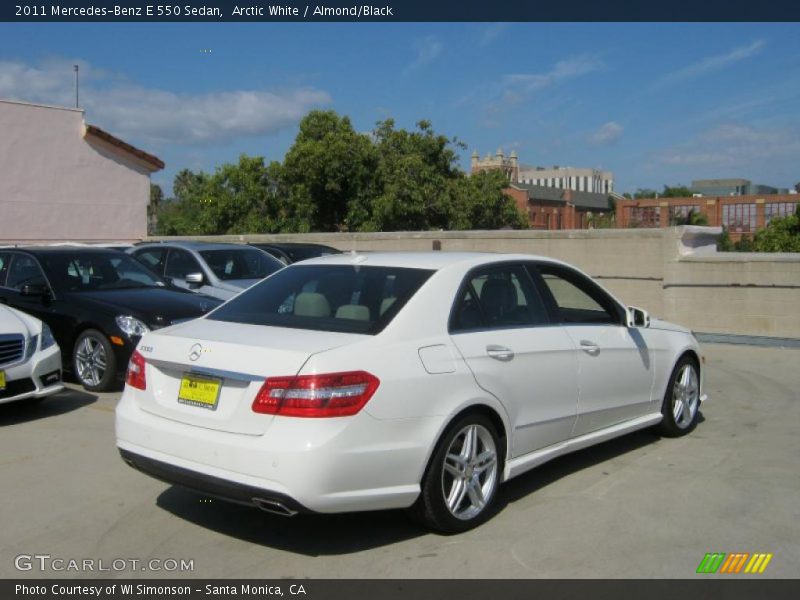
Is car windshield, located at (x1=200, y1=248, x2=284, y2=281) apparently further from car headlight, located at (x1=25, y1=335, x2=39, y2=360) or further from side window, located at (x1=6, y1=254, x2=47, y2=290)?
car headlight, located at (x1=25, y1=335, x2=39, y2=360)

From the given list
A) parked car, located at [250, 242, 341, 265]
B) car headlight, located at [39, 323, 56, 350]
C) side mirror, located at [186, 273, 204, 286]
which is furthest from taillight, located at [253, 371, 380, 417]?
parked car, located at [250, 242, 341, 265]

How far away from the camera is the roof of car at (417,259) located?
17.8 ft

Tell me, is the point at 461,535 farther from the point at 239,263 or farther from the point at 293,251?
the point at 293,251

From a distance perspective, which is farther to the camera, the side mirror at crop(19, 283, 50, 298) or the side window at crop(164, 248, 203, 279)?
the side window at crop(164, 248, 203, 279)

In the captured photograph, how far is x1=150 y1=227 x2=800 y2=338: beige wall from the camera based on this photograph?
13445mm

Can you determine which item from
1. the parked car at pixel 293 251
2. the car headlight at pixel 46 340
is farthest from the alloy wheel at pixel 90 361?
the parked car at pixel 293 251

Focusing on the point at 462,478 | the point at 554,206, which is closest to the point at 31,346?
the point at 462,478

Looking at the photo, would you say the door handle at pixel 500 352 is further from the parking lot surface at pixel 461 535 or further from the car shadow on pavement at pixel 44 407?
the car shadow on pavement at pixel 44 407

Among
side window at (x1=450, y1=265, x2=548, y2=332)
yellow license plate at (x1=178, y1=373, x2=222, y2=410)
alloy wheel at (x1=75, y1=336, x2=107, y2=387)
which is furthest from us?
alloy wheel at (x1=75, y1=336, x2=107, y2=387)

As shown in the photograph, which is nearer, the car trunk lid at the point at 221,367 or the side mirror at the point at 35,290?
the car trunk lid at the point at 221,367

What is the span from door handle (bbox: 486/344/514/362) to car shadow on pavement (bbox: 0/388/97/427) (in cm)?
470

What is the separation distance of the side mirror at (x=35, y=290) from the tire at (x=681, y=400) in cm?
661

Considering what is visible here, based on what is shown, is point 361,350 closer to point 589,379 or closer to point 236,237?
point 589,379
